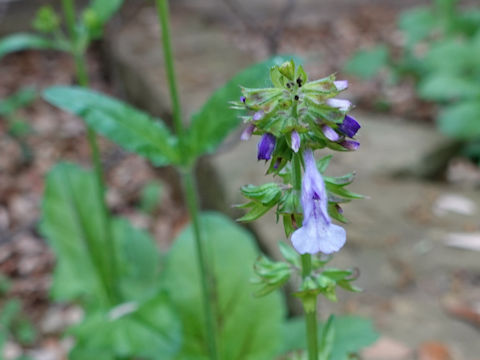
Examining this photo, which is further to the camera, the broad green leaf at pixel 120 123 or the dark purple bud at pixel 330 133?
the broad green leaf at pixel 120 123

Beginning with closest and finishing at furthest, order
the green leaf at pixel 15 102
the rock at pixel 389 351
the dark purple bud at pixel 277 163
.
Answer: the dark purple bud at pixel 277 163 < the rock at pixel 389 351 < the green leaf at pixel 15 102

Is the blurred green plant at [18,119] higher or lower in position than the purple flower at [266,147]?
higher

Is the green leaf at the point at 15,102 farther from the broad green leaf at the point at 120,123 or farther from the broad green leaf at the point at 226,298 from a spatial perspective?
the broad green leaf at the point at 120,123

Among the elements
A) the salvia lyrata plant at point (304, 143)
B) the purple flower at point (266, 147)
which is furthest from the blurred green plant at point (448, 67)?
the purple flower at point (266, 147)

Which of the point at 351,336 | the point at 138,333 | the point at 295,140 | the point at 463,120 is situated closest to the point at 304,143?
the point at 295,140

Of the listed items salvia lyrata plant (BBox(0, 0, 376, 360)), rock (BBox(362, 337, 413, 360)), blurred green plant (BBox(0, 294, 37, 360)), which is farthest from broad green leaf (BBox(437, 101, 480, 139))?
blurred green plant (BBox(0, 294, 37, 360))

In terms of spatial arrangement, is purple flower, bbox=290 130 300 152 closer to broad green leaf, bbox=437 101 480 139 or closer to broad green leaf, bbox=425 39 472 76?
broad green leaf, bbox=437 101 480 139

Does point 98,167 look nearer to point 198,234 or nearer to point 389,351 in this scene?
point 198,234
